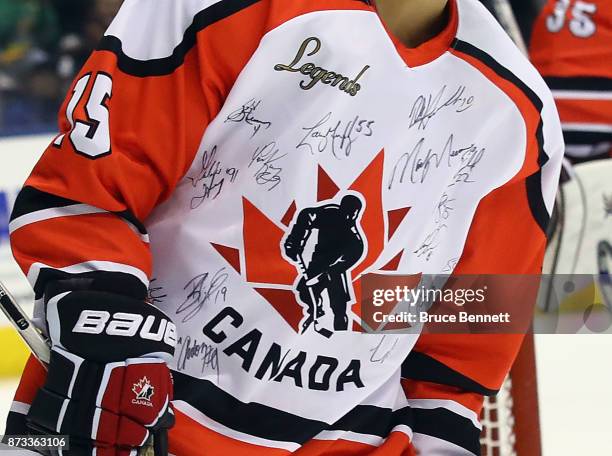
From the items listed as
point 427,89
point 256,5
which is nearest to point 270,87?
point 256,5

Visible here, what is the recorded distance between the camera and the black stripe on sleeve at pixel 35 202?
101 cm

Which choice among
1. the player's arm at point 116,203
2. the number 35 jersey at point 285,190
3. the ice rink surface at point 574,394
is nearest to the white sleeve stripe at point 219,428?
the number 35 jersey at point 285,190

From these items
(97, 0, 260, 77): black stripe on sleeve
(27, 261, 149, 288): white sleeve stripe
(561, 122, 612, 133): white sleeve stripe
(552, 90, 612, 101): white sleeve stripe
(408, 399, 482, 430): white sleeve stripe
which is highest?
(552, 90, 612, 101): white sleeve stripe

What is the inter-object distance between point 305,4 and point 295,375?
386 mm

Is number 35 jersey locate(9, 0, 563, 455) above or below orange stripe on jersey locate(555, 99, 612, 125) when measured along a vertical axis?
below

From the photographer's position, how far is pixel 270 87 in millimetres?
1071

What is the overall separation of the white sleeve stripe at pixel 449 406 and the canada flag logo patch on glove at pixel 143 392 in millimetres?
443

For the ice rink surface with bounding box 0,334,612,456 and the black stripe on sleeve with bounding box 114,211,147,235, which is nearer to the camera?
the black stripe on sleeve with bounding box 114,211,147,235

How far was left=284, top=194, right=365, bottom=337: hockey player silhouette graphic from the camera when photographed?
1134mm

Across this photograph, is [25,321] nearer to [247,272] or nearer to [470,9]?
[247,272]

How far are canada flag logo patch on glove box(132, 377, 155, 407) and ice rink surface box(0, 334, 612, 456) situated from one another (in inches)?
50.8

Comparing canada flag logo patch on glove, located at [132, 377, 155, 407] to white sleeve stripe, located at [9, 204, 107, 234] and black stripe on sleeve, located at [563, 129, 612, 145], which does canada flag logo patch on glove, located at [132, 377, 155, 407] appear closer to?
white sleeve stripe, located at [9, 204, 107, 234]
